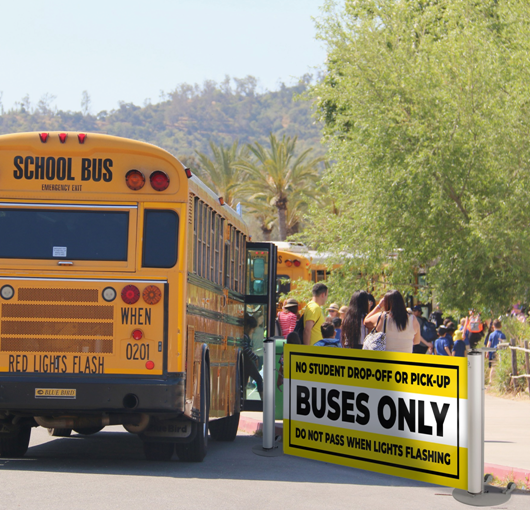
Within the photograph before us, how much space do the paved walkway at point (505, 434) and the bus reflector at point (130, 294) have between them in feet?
13.3

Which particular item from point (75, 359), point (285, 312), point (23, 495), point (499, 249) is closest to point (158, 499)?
point (23, 495)

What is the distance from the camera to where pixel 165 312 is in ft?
27.8

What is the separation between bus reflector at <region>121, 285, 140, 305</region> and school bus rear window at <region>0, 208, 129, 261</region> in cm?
31

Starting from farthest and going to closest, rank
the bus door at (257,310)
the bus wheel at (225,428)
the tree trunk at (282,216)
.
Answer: the tree trunk at (282,216) → the bus door at (257,310) → the bus wheel at (225,428)

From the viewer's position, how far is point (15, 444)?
376 inches

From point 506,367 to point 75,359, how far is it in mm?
12133

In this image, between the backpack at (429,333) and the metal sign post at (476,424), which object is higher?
the backpack at (429,333)

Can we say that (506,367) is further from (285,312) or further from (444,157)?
(285,312)

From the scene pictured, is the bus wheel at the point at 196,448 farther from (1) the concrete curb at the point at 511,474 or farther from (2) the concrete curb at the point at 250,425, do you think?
(2) the concrete curb at the point at 250,425

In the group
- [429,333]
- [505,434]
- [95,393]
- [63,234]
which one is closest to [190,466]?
[95,393]

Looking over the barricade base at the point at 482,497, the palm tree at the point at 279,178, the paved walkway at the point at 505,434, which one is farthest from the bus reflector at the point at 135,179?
the palm tree at the point at 279,178

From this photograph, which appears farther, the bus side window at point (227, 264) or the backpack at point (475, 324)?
the backpack at point (475, 324)

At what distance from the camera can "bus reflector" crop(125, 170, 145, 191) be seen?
28.5ft

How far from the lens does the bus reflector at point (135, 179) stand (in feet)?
28.5
